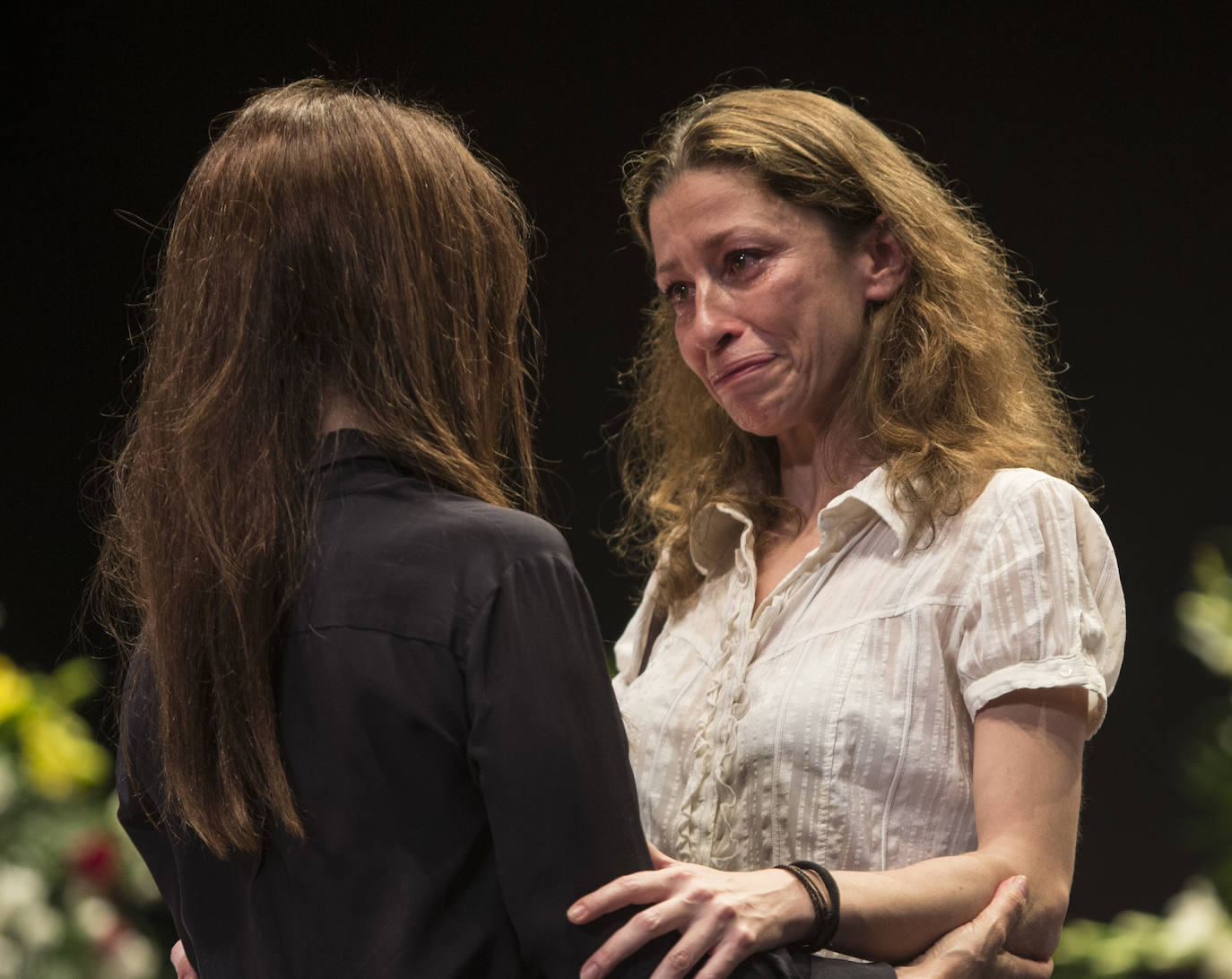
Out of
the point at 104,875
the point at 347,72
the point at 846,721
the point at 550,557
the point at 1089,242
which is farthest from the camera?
the point at 1089,242

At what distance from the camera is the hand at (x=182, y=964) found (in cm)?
153

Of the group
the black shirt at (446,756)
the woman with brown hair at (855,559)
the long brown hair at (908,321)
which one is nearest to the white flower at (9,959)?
the woman with brown hair at (855,559)

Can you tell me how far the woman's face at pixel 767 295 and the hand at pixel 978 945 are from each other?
0.75 metres

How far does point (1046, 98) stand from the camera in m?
3.70

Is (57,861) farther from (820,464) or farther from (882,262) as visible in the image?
(882,262)

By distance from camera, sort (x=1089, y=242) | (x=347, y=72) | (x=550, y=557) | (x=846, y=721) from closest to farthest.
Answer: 1. (x=550, y=557)
2. (x=846, y=721)
3. (x=347, y=72)
4. (x=1089, y=242)

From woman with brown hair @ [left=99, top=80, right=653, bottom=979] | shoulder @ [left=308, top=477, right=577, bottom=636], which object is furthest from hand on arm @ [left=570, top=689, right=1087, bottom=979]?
shoulder @ [left=308, top=477, right=577, bottom=636]

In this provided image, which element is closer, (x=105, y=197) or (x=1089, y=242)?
(x=105, y=197)

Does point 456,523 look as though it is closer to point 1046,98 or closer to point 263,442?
point 263,442

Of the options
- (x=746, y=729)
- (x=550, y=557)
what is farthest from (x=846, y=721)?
(x=550, y=557)

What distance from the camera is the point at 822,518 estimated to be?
187 centimetres

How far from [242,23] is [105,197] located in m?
0.57

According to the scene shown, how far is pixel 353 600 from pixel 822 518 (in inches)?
34.5

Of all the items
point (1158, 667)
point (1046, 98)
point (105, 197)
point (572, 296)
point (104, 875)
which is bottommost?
point (1158, 667)
